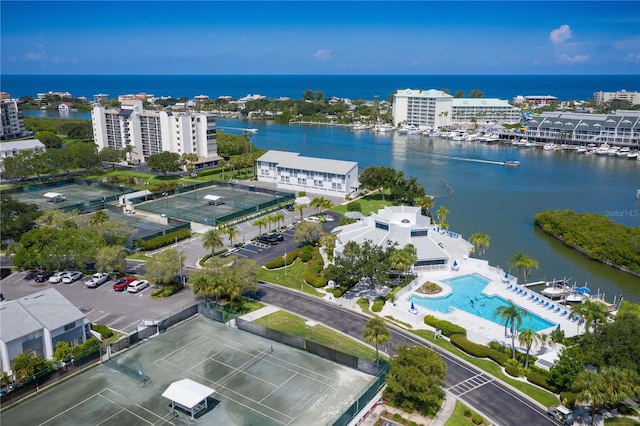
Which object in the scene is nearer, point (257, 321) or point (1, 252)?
point (257, 321)

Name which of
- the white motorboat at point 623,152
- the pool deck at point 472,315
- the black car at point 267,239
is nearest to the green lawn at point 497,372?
the pool deck at point 472,315

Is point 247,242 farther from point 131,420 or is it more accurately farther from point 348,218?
point 131,420

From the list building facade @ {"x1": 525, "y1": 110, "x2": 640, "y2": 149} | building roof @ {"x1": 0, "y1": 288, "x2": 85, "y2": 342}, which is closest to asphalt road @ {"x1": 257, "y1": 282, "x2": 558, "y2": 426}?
building roof @ {"x1": 0, "y1": 288, "x2": 85, "y2": 342}

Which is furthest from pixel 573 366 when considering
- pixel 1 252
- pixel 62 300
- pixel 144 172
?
pixel 144 172

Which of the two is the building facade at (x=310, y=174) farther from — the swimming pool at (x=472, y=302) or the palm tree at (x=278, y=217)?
the swimming pool at (x=472, y=302)

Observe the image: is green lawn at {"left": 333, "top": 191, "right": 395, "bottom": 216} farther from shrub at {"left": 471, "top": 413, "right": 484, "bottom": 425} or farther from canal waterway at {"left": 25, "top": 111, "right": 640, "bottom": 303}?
shrub at {"left": 471, "top": 413, "right": 484, "bottom": 425}

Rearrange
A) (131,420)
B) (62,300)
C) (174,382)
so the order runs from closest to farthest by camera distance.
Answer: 1. (131,420)
2. (174,382)
3. (62,300)
